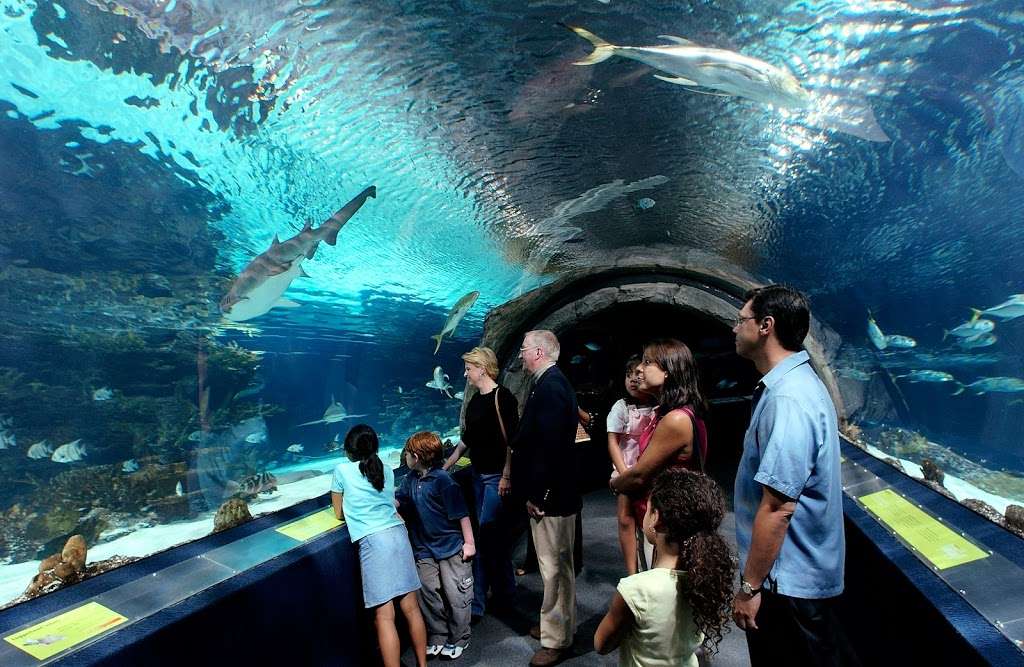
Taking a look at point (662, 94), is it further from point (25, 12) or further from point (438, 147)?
point (25, 12)

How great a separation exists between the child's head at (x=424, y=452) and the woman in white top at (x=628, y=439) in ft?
4.05

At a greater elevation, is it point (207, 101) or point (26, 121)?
point (207, 101)

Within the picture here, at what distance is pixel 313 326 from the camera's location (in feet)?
23.9

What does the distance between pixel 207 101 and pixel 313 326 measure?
15.2 ft

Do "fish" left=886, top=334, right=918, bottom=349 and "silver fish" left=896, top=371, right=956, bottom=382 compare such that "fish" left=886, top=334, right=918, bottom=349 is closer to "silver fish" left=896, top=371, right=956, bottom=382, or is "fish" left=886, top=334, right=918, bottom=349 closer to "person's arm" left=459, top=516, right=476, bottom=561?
"silver fish" left=896, top=371, right=956, bottom=382

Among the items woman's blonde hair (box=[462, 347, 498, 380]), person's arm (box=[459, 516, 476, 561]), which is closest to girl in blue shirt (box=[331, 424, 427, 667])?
person's arm (box=[459, 516, 476, 561])

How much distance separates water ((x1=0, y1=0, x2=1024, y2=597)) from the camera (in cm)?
262

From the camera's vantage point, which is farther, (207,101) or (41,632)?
(207,101)

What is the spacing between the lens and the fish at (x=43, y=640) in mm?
1814

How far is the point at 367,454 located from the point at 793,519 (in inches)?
95.5

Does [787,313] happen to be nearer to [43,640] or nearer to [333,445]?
[43,640]

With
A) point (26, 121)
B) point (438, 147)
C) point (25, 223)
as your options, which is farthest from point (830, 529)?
point (25, 223)

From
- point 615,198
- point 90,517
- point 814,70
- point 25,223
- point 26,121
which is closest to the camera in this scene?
point 26,121

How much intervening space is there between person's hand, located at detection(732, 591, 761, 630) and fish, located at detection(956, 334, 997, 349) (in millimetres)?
6313
